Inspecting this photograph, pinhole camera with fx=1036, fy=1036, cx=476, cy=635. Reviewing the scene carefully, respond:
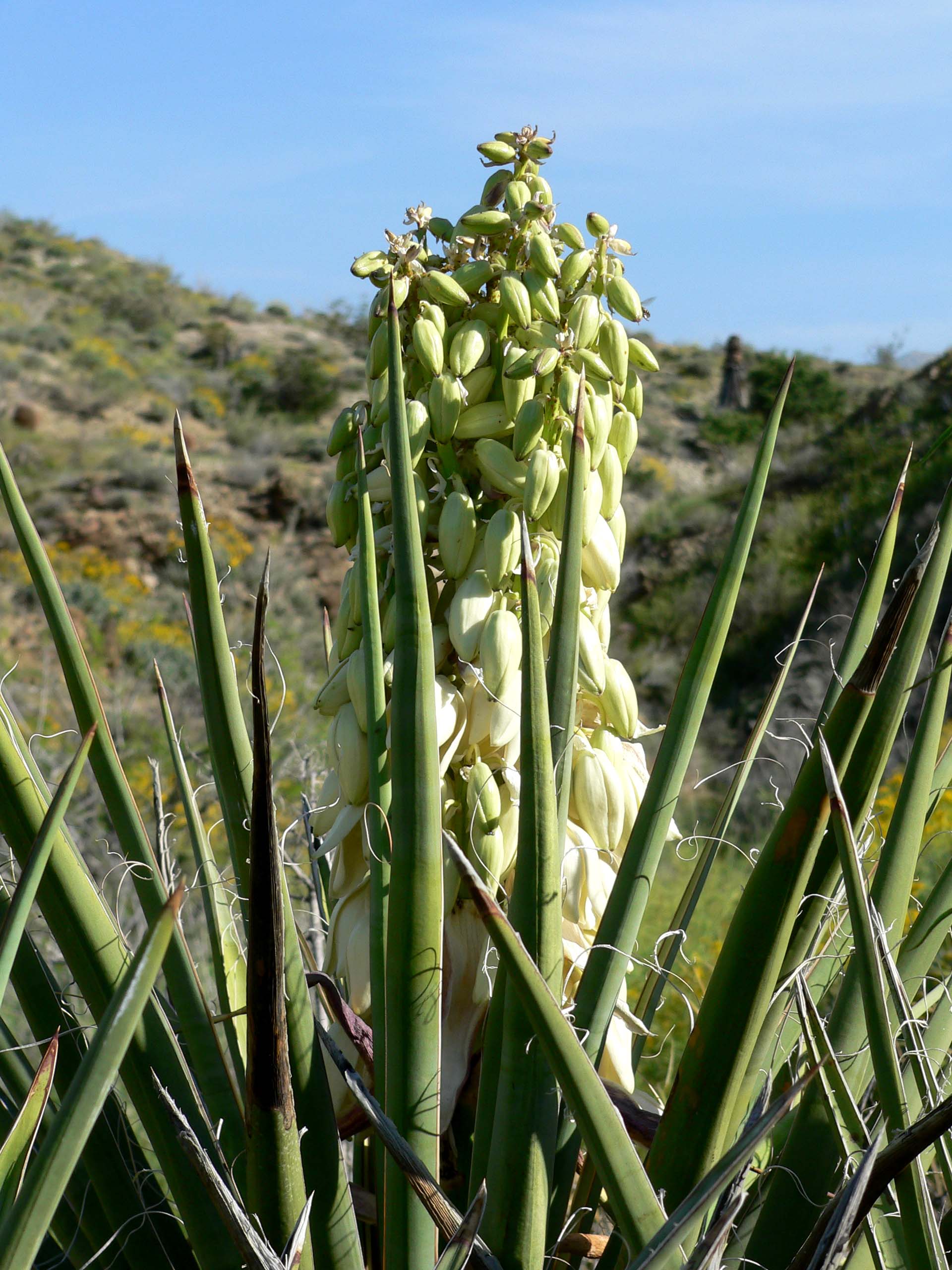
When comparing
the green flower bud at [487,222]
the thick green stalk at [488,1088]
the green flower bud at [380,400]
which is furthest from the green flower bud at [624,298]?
the thick green stalk at [488,1088]

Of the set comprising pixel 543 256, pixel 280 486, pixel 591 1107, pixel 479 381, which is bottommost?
pixel 591 1107

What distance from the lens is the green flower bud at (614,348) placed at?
0.89 metres

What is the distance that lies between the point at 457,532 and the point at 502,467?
0.07 metres

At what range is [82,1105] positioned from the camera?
519 mm

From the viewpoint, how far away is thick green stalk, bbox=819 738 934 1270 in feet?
1.91

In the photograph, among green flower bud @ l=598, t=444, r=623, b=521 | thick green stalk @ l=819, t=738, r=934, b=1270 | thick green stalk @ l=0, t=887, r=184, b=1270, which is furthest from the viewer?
green flower bud @ l=598, t=444, r=623, b=521

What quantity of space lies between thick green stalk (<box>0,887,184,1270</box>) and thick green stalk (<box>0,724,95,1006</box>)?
4.5 inches

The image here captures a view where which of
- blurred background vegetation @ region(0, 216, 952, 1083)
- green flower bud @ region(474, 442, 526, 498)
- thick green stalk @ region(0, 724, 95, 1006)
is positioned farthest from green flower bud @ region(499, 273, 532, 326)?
blurred background vegetation @ region(0, 216, 952, 1083)

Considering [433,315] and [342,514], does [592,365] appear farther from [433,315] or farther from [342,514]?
[342,514]

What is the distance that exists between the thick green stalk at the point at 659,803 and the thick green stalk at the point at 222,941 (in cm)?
31

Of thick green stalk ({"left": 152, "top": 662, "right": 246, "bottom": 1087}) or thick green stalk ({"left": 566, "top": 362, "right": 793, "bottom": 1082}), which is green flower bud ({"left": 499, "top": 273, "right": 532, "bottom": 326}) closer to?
thick green stalk ({"left": 566, "top": 362, "right": 793, "bottom": 1082})

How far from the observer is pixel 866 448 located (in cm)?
1104

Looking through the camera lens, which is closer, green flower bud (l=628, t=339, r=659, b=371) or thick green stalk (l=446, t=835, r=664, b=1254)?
thick green stalk (l=446, t=835, r=664, b=1254)

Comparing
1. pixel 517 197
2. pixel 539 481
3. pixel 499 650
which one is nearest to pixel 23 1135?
pixel 499 650
